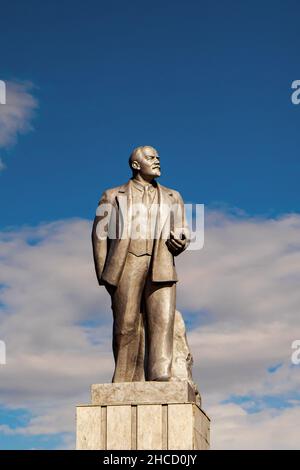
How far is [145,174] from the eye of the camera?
57.8 ft

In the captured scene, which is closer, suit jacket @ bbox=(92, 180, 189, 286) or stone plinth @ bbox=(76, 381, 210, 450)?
stone plinth @ bbox=(76, 381, 210, 450)

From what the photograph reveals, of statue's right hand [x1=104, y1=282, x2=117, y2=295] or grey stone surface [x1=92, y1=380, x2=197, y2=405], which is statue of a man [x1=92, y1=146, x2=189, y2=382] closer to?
statue's right hand [x1=104, y1=282, x2=117, y2=295]

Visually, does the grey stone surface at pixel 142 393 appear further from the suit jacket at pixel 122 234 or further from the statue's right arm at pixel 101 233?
the statue's right arm at pixel 101 233

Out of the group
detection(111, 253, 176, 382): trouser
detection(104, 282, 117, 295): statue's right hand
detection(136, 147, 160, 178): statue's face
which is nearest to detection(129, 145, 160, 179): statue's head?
detection(136, 147, 160, 178): statue's face

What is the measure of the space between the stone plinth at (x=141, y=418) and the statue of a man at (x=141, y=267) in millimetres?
450

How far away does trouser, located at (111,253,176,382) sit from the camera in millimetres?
16969

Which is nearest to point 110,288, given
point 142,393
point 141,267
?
point 141,267

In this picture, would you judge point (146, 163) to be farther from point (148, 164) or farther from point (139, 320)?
point (139, 320)

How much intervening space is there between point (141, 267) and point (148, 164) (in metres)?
1.71

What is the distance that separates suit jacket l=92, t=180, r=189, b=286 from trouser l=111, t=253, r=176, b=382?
0.52ft

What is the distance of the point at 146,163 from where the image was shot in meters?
17.6

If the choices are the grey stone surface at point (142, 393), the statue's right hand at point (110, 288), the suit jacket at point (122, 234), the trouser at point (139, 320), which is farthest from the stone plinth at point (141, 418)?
the suit jacket at point (122, 234)
